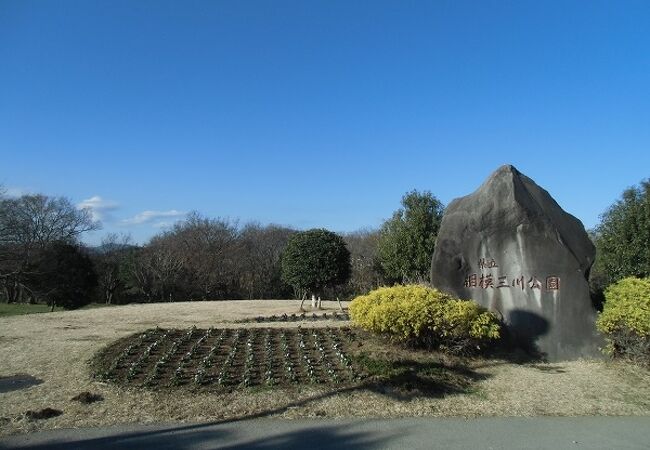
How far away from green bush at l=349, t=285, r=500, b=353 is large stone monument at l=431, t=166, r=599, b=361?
746 millimetres

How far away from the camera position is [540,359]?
8875 mm

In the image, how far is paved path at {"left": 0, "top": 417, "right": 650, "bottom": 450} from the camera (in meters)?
5.11

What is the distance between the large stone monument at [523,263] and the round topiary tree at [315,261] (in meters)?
5.61

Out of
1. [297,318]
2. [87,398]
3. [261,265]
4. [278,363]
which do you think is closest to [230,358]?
[278,363]

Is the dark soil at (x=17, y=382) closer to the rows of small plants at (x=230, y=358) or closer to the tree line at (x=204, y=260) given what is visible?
the rows of small plants at (x=230, y=358)

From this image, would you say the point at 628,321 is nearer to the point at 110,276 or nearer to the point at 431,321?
the point at 431,321

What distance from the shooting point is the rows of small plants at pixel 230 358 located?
7.16 meters

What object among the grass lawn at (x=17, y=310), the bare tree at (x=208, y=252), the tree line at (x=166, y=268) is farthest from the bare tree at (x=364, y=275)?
the grass lawn at (x=17, y=310)

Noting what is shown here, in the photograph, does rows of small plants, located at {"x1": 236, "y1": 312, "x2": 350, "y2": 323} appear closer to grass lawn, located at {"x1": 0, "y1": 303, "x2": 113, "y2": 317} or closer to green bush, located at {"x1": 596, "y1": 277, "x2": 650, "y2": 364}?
green bush, located at {"x1": 596, "y1": 277, "x2": 650, "y2": 364}

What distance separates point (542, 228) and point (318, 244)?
23.3 ft

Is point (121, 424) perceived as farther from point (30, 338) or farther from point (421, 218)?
point (421, 218)

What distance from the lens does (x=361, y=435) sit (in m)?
5.43

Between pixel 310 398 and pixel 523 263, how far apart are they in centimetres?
476

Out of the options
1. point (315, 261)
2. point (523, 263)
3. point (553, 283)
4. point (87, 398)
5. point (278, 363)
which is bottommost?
point (87, 398)
